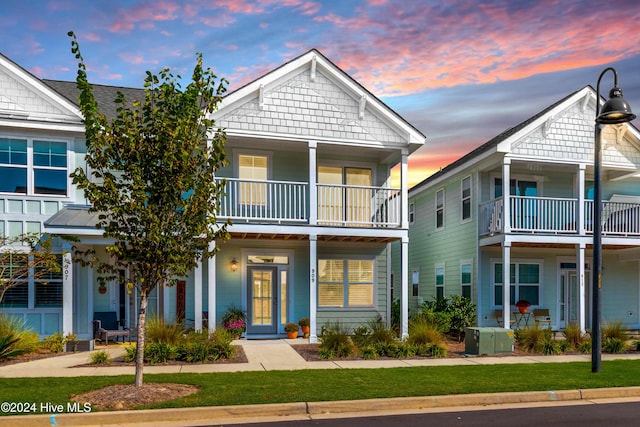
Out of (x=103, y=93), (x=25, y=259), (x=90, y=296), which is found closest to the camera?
(x=25, y=259)

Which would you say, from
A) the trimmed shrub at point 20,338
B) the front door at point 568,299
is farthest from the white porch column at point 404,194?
the trimmed shrub at point 20,338

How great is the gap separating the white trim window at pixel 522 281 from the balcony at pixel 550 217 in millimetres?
1761

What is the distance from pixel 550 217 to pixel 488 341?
649 centimetres

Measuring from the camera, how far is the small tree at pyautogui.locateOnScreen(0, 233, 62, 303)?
13.2m

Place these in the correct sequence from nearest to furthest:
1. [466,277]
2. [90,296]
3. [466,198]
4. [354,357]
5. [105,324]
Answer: [354,357] < [105,324] < [90,296] < [466,277] < [466,198]

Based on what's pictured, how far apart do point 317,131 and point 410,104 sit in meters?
5.12

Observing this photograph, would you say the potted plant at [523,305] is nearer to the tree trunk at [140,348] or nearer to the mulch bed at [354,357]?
the mulch bed at [354,357]

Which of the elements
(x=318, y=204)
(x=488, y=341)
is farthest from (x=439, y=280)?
(x=488, y=341)

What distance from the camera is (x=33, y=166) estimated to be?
1480cm

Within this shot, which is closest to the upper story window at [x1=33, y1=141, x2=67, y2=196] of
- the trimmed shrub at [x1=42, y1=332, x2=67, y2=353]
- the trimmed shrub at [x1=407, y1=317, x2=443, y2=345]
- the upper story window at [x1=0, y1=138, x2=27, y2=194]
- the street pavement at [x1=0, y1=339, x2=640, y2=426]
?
the upper story window at [x1=0, y1=138, x2=27, y2=194]

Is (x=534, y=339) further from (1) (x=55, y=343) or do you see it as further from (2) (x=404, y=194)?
(1) (x=55, y=343)

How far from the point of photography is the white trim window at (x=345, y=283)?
17578 millimetres

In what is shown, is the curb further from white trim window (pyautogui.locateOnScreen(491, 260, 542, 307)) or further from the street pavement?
white trim window (pyautogui.locateOnScreen(491, 260, 542, 307))

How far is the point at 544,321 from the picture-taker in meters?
18.9
